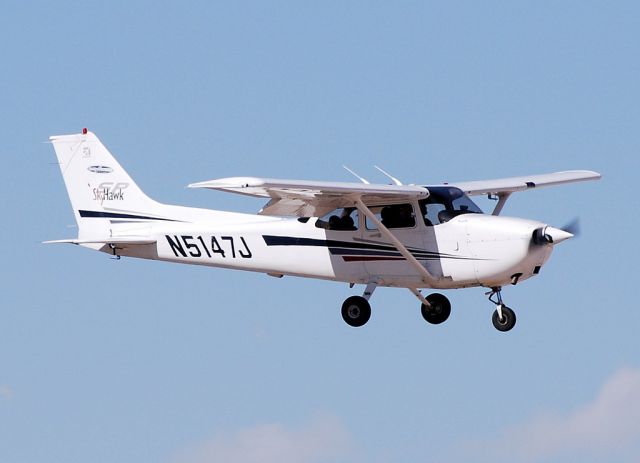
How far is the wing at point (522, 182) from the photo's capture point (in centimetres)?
2711

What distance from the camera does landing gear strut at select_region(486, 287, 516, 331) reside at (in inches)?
983

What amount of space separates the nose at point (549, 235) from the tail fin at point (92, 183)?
25.1 feet

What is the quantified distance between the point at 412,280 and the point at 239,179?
4312mm

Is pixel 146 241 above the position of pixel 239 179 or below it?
below

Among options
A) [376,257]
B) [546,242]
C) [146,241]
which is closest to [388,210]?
[376,257]

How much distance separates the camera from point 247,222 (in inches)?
1067

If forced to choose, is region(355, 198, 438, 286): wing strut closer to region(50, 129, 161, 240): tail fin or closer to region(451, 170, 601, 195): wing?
region(451, 170, 601, 195): wing

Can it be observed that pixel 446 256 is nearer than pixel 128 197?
Yes

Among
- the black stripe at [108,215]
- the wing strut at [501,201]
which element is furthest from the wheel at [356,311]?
the black stripe at [108,215]

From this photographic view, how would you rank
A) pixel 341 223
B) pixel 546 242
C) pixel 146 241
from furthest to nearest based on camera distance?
1. pixel 146 241
2. pixel 341 223
3. pixel 546 242

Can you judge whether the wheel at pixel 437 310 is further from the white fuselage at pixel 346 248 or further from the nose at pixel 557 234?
the nose at pixel 557 234

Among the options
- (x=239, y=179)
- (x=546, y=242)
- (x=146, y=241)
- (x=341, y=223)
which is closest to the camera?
(x=239, y=179)

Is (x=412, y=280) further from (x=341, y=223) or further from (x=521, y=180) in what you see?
(x=521, y=180)

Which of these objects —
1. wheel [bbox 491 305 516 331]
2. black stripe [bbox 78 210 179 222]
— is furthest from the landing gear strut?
black stripe [bbox 78 210 179 222]
